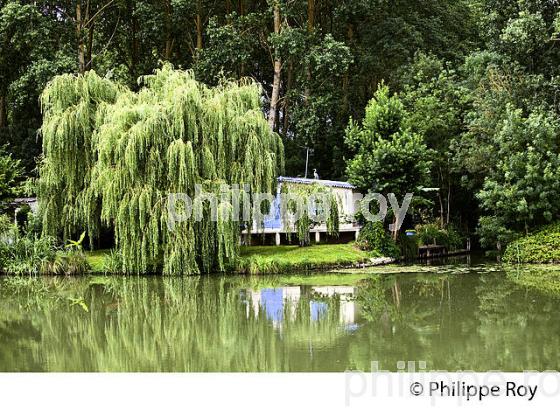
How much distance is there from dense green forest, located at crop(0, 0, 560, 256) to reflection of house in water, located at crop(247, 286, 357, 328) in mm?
8680

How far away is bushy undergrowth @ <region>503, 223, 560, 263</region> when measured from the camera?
80.2 ft

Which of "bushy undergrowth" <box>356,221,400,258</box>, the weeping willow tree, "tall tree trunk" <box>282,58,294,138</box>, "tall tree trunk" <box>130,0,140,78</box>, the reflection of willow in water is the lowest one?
the reflection of willow in water

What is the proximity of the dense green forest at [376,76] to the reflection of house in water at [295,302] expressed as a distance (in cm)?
868

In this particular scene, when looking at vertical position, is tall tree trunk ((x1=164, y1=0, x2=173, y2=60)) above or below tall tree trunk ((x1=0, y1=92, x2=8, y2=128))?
above

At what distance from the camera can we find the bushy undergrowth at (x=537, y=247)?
24453mm

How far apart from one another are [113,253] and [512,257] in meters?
13.1

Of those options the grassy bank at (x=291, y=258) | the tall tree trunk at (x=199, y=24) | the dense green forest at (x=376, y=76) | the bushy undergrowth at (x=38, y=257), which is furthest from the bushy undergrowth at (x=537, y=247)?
the tall tree trunk at (x=199, y=24)

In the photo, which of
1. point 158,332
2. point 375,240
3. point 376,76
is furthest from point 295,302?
point 376,76

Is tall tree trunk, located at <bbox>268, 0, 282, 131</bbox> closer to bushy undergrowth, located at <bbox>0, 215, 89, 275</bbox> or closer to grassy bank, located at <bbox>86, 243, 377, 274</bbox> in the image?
grassy bank, located at <bbox>86, 243, 377, 274</bbox>

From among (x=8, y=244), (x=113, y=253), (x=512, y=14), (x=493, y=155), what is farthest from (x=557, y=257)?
(x=8, y=244)

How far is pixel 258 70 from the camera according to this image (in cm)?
3859

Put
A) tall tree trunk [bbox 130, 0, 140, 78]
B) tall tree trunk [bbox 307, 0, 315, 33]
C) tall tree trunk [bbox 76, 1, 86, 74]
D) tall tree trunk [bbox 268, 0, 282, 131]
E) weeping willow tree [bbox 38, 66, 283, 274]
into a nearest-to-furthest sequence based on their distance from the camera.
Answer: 1. weeping willow tree [bbox 38, 66, 283, 274]
2. tall tree trunk [bbox 76, 1, 86, 74]
3. tall tree trunk [bbox 268, 0, 282, 131]
4. tall tree trunk [bbox 307, 0, 315, 33]
5. tall tree trunk [bbox 130, 0, 140, 78]

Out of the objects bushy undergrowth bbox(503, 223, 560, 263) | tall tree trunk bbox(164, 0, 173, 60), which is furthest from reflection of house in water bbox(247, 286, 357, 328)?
tall tree trunk bbox(164, 0, 173, 60)
